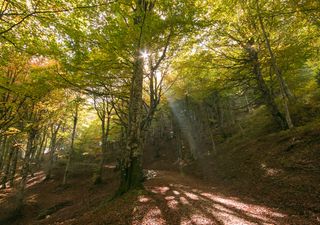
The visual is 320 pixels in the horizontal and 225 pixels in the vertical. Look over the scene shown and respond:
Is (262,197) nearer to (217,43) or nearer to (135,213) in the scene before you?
(135,213)

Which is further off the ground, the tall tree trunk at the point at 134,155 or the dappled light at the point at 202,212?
the tall tree trunk at the point at 134,155

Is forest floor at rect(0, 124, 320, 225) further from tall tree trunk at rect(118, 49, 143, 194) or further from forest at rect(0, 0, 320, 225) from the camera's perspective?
tall tree trunk at rect(118, 49, 143, 194)

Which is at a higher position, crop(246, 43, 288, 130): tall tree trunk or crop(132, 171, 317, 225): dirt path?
crop(246, 43, 288, 130): tall tree trunk

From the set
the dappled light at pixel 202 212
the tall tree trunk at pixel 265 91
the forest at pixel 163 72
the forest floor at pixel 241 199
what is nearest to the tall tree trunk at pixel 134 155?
the forest at pixel 163 72

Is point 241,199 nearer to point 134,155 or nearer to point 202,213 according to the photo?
point 202,213

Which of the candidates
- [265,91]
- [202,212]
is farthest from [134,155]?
[265,91]

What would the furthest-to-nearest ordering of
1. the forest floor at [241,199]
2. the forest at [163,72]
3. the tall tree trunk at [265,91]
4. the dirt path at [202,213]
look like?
the tall tree trunk at [265,91] < the forest at [163,72] < the forest floor at [241,199] < the dirt path at [202,213]

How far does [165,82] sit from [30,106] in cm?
1043

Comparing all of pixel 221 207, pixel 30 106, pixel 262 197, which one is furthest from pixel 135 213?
pixel 30 106

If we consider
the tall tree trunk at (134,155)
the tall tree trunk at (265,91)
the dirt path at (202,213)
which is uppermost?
the tall tree trunk at (265,91)

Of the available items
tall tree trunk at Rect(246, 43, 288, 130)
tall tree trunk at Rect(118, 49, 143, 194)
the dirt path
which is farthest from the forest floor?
tall tree trunk at Rect(246, 43, 288, 130)

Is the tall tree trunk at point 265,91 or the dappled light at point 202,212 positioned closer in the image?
the dappled light at point 202,212

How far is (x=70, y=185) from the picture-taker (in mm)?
18125

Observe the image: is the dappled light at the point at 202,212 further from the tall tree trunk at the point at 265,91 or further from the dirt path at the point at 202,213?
the tall tree trunk at the point at 265,91
